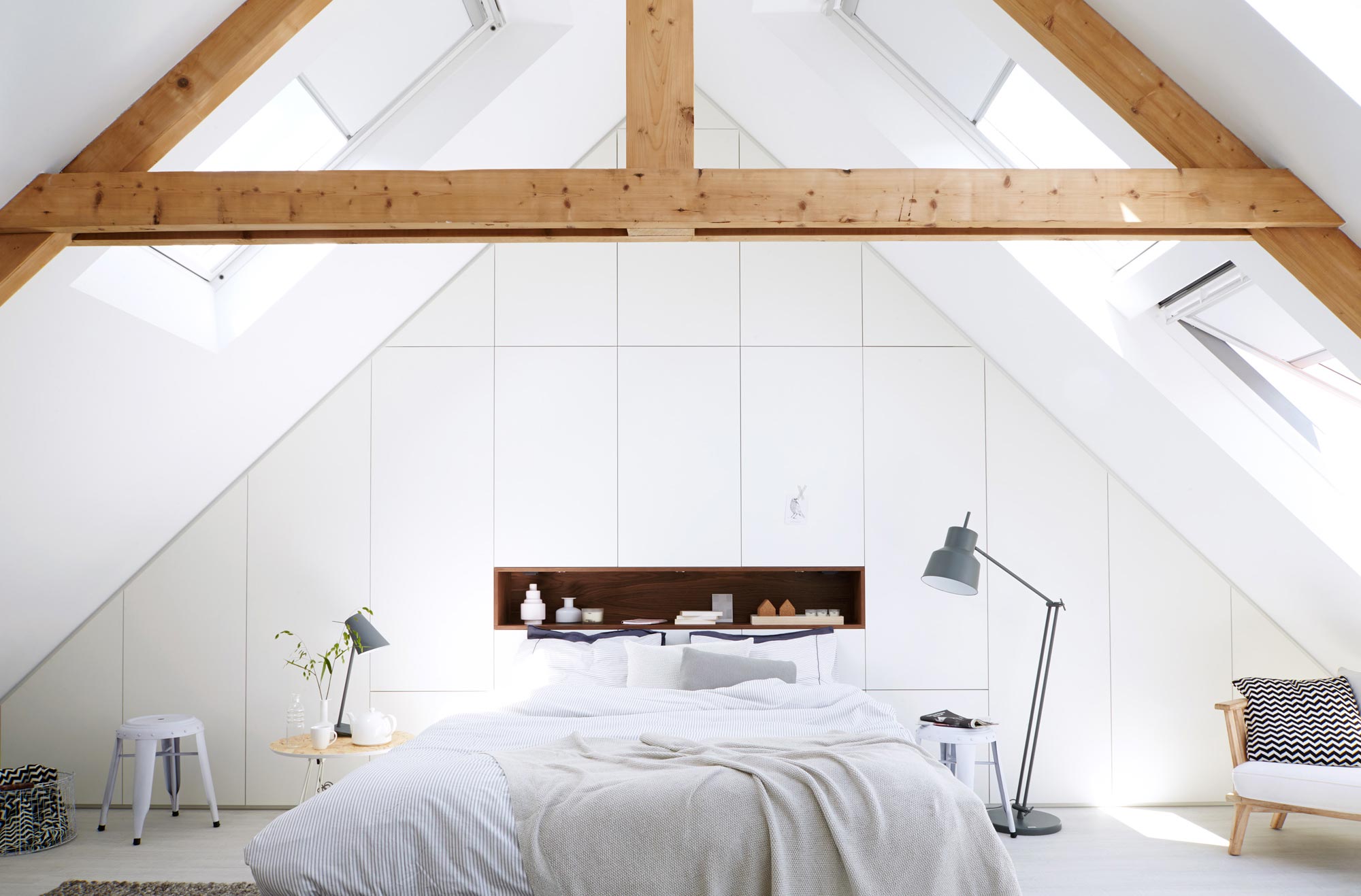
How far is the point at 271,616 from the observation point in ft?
16.0

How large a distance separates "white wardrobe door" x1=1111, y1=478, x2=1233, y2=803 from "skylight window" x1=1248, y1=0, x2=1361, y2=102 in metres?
2.96

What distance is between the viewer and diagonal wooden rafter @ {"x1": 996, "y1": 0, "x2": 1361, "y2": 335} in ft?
9.53

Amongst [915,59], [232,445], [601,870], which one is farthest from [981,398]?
[232,445]

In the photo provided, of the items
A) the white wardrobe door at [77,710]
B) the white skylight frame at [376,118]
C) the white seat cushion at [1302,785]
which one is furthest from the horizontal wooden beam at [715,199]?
the white wardrobe door at [77,710]

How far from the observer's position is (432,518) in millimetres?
4945

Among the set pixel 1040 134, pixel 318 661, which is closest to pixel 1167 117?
pixel 1040 134

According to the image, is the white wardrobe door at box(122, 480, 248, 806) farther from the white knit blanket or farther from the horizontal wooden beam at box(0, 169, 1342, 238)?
the white knit blanket

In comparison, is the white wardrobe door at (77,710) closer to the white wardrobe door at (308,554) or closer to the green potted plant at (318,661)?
the white wardrobe door at (308,554)

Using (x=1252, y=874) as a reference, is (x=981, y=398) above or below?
above

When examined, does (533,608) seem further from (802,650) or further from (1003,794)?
(1003,794)

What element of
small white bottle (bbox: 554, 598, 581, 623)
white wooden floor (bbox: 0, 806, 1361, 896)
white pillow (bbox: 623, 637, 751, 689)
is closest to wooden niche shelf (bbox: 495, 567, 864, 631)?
small white bottle (bbox: 554, 598, 581, 623)

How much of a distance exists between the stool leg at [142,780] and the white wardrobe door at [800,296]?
3366 mm

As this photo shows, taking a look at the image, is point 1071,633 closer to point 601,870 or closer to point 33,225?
point 601,870

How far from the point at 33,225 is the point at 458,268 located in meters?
2.31
